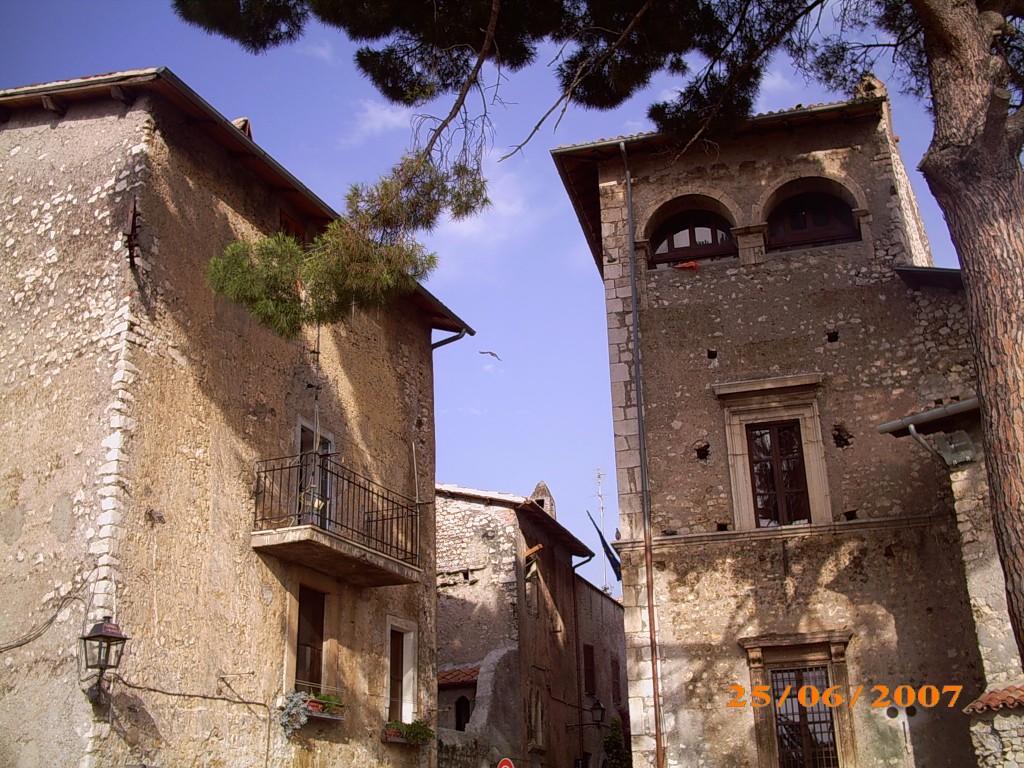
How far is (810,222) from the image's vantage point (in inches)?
627

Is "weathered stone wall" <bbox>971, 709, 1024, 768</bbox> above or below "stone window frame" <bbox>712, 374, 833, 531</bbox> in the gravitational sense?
below

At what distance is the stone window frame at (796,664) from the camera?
42.9ft

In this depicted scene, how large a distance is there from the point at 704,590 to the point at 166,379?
7119 millimetres

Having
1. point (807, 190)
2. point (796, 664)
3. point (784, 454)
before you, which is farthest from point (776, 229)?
point (796, 664)

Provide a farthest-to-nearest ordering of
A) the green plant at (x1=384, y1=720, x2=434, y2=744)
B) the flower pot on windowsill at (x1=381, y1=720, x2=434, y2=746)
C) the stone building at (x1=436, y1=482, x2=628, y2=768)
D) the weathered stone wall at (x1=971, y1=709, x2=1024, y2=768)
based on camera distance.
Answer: the stone building at (x1=436, y1=482, x2=628, y2=768), the green plant at (x1=384, y1=720, x2=434, y2=744), the flower pot on windowsill at (x1=381, y1=720, x2=434, y2=746), the weathered stone wall at (x1=971, y1=709, x2=1024, y2=768)

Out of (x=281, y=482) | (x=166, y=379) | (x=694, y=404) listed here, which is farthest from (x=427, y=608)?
(x=166, y=379)

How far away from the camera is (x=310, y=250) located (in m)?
11.9

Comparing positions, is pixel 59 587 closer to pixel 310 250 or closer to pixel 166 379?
pixel 166 379

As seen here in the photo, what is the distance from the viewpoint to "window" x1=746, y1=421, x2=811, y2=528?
14.3 m

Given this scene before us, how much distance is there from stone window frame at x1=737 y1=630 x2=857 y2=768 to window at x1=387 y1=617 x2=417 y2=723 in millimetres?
4937

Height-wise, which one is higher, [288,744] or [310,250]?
[310,250]

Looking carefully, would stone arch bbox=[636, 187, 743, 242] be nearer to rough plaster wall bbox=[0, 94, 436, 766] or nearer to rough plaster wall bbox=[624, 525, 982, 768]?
rough plaster wall bbox=[624, 525, 982, 768]

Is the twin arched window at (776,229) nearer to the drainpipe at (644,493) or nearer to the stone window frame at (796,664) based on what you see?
the drainpipe at (644,493)
